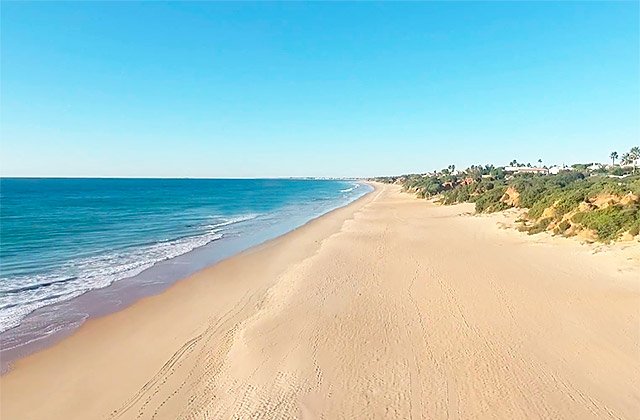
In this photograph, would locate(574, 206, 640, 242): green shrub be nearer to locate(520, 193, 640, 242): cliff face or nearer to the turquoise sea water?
locate(520, 193, 640, 242): cliff face

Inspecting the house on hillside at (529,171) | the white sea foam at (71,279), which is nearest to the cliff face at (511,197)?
the white sea foam at (71,279)

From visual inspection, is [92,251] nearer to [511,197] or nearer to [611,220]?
[611,220]

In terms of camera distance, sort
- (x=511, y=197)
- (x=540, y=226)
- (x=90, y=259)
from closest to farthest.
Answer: (x=90, y=259) → (x=540, y=226) → (x=511, y=197)

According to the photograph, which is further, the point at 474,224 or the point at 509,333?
the point at 474,224

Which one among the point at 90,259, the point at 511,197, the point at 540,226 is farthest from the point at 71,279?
the point at 511,197

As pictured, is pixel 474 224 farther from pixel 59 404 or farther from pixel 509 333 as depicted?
pixel 59 404

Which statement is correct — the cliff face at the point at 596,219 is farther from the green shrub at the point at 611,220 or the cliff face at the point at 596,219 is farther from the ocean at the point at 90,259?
the ocean at the point at 90,259

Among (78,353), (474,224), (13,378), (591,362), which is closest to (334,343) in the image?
(591,362)

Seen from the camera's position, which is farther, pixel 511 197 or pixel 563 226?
pixel 511 197
